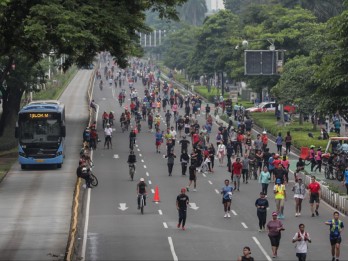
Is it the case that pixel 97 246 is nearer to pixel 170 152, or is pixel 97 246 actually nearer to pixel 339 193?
pixel 339 193

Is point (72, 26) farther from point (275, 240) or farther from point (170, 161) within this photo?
point (170, 161)

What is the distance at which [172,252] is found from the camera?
116ft

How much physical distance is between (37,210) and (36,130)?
13.1 metres

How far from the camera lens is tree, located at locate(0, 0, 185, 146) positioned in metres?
31.1

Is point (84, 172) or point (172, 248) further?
point (84, 172)

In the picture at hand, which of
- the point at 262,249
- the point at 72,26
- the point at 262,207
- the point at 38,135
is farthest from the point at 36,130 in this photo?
the point at 72,26

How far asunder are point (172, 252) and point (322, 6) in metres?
92.7

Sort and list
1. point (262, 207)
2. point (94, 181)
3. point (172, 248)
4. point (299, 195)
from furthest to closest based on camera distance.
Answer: point (94, 181) → point (299, 195) → point (262, 207) → point (172, 248)

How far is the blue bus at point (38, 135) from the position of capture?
57.9m

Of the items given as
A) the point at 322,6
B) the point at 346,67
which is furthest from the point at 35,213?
the point at 322,6

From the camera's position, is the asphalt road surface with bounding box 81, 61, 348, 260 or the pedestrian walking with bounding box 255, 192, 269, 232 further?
the pedestrian walking with bounding box 255, 192, 269, 232

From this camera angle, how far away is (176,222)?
41250 mm

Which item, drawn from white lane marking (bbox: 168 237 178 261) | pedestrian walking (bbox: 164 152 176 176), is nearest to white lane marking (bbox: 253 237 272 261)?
white lane marking (bbox: 168 237 178 261)

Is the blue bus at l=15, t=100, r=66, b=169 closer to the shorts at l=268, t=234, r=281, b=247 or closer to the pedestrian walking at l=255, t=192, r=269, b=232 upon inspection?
the pedestrian walking at l=255, t=192, r=269, b=232
